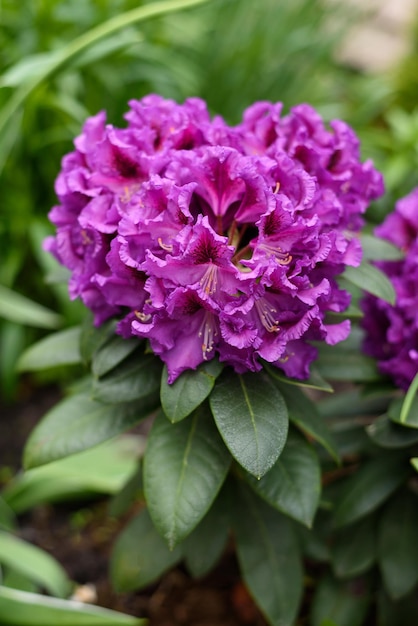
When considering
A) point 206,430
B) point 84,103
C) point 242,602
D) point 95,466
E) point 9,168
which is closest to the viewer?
point 206,430

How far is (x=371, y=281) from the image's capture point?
1.21 metres

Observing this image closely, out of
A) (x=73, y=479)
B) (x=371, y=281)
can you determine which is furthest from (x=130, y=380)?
(x=73, y=479)

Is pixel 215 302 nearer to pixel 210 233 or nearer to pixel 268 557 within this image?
pixel 210 233

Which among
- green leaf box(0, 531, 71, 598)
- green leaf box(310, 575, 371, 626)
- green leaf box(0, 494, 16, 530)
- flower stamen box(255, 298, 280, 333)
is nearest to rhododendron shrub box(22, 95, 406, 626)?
flower stamen box(255, 298, 280, 333)

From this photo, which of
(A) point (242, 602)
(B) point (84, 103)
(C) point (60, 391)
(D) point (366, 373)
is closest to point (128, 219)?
(D) point (366, 373)

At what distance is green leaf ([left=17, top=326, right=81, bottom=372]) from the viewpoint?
1.40 m

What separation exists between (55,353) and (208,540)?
0.47 metres

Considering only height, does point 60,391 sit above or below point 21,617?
below

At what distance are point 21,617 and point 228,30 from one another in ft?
8.97

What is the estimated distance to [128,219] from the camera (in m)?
1.08

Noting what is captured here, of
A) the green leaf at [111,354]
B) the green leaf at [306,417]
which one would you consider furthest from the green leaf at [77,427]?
the green leaf at [306,417]

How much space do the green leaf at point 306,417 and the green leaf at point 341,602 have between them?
16.6 inches

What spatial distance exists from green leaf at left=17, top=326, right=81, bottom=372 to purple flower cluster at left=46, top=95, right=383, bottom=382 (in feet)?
0.73

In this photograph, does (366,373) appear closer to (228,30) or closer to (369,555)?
(369,555)
